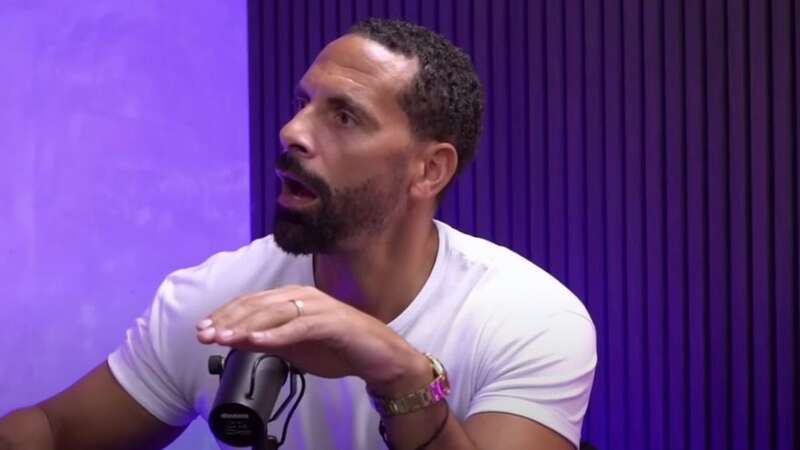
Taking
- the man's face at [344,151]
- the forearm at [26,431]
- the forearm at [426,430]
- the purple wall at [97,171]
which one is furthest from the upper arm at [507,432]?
the purple wall at [97,171]

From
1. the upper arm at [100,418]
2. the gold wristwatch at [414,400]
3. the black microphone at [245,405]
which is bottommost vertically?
the upper arm at [100,418]

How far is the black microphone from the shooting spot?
3.51 feet

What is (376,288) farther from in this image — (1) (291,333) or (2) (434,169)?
(1) (291,333)

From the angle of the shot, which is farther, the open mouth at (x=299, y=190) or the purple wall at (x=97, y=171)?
the purple wall at (x=97, y=171)

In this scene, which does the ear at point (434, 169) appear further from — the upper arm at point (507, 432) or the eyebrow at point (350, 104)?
the upper arm at point (507, 432)

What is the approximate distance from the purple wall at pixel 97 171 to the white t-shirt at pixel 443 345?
49.5 inches

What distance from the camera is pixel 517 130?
300 centimetres

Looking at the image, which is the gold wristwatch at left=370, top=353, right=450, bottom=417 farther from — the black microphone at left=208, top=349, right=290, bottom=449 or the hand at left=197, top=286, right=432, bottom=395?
the black microphone at left=208, top=349, right=290, bottom=449

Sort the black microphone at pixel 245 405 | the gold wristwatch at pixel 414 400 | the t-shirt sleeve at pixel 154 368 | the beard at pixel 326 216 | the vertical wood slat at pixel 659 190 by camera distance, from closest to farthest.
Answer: the black microphone at pixel 245 405 → the gold wristwatch at pixel 414 400 → the beard at pixel 326 216 → the t-shirt sleeve at pixel 154 368 → the vertical wood slat at pixel 659 190

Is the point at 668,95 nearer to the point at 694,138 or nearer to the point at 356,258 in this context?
the point at 694,138

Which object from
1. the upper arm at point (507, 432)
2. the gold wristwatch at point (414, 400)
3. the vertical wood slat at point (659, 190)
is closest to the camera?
the gold wristwatch at point (414, 400)

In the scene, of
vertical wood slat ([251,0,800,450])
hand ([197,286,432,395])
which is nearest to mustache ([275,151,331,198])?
hand ([197,286,432,395])

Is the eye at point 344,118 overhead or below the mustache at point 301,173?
overhead

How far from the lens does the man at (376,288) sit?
1.55 metres
